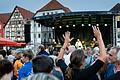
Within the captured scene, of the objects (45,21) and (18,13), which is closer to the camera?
(45,21)

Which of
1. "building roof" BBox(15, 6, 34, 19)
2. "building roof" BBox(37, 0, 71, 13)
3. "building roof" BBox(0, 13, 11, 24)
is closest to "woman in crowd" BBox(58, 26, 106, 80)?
"building roof" BBox(37, 0, 71, 13)

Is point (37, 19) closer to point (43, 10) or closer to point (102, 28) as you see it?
point (102, 28)

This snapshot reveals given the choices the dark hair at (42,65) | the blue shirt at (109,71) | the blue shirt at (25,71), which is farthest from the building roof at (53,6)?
the dark hair at (42,65)

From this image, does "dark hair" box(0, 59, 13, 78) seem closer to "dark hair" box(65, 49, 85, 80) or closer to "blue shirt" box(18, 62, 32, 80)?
"dark hair" box(65, 49, 85, 80)

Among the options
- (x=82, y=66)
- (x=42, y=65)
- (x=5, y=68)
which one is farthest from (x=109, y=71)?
(x=42, y=65)

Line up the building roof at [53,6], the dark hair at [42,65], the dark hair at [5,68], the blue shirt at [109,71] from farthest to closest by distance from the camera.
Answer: the building roof at [53,6] < the blue shirt at [109,71] < the dark hair at [5,68] < the dark hair at [42,65]

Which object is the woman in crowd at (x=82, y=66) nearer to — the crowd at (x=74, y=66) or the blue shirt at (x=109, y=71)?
the crowd at (x=74, y=66)

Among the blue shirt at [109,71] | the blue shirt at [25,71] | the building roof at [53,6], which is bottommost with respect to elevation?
the blue shirt at [25,71]

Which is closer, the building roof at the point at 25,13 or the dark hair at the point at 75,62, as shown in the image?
the dark hair at the point at 75,62

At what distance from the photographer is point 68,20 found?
35.5 meters

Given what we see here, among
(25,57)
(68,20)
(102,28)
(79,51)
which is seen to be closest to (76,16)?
(68,20)

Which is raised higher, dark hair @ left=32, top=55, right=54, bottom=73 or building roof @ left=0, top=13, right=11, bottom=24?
dark hair @ left=32, top=55, right=54, bottom=73

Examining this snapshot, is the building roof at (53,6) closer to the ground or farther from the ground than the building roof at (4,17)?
farther from the ground

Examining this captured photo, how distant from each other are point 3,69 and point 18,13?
3294 inches
